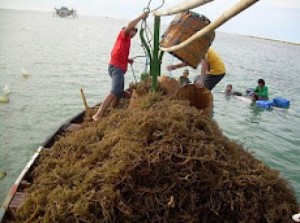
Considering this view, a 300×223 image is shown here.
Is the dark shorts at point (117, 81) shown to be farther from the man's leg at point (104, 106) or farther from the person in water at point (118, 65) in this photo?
the man's leg at point (104, 106)

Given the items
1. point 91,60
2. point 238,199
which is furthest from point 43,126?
point 91,60

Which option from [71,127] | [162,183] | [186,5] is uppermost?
[186,5]

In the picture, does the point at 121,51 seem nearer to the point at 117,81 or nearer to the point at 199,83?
the point at 117,81

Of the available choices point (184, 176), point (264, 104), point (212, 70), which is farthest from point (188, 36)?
point (264, 104)

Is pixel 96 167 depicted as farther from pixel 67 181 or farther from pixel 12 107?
pixel 12 107

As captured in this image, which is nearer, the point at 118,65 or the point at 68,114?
the point at 118,65

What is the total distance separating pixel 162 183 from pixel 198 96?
333 centimetres

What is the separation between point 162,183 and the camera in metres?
3.59

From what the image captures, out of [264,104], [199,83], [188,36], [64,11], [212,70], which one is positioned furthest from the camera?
[64,11]

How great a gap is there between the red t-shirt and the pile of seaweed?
2.67m

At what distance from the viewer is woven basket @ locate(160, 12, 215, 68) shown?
5910mm

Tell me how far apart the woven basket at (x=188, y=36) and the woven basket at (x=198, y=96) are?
598mm

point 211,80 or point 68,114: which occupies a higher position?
point 211,80

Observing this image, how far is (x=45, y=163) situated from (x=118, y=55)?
8.83 feet
